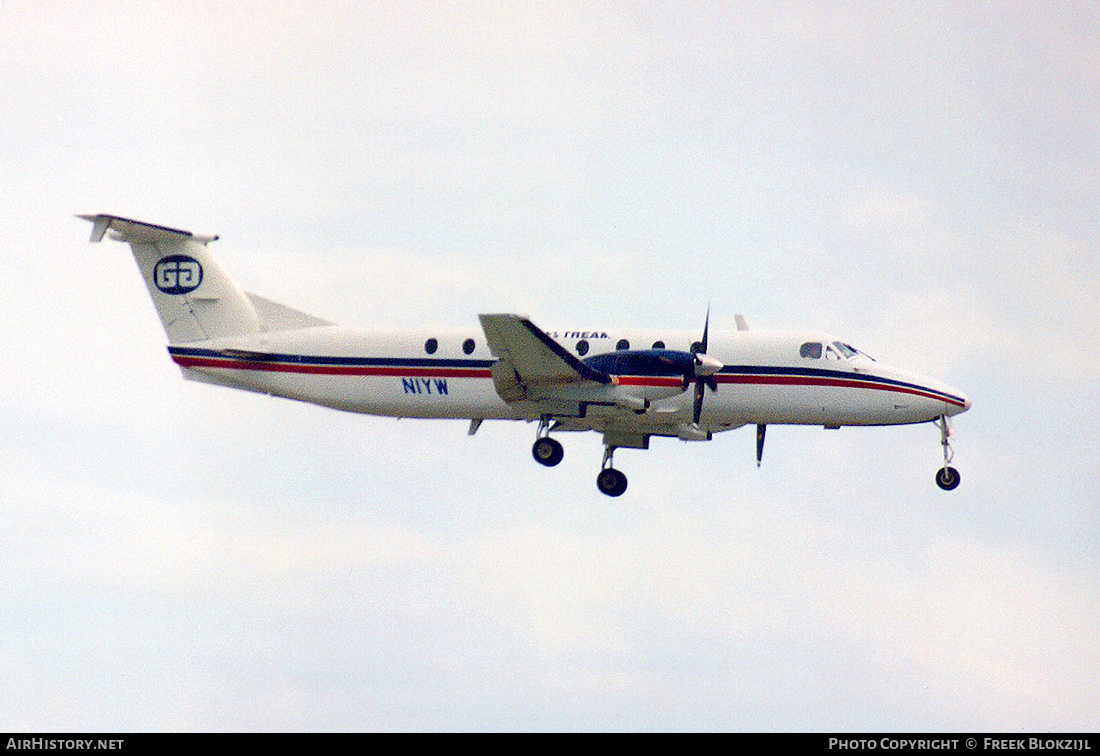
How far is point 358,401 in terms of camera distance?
1629 inches

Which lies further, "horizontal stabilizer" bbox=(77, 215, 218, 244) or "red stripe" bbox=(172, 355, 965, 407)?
"horizontal stabilizer" bbox=(77, 215, 218, 244)

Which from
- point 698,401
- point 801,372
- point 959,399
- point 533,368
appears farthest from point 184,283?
point 959,399

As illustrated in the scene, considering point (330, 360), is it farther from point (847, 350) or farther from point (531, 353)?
point (847, 350)

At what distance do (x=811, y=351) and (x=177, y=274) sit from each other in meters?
16.6

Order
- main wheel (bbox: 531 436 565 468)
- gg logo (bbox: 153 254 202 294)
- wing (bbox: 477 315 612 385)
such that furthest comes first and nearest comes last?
gg logo (bbox: 153 254 202 294)
main wheel (bbox: 531 436 565 468)
wing (bbox: 477 315 612 385)

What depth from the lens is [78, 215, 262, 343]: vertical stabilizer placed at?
42.8 meters

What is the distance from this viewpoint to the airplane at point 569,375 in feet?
127

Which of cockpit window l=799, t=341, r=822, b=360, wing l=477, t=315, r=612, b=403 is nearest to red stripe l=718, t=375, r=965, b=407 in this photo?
cockpit window l=799, t=341, r=822, b=360

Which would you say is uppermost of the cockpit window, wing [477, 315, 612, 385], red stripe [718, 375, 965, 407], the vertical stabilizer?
the vertical stabilizer

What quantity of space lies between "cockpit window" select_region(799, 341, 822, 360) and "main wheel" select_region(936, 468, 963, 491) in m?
4.05

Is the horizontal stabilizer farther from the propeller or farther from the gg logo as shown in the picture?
the propeller

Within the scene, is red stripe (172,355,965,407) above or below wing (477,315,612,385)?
above

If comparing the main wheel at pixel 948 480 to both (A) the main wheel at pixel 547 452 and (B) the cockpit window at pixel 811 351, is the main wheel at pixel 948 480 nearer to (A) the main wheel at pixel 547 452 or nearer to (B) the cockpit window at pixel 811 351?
(B) the cockpit window at pixel 811 351
